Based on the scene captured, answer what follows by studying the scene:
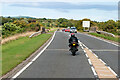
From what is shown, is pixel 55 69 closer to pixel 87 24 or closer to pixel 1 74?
pixel 1 74

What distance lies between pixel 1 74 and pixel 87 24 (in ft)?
236

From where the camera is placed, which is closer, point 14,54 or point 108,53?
point 14,54

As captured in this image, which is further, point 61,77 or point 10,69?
point 10,69

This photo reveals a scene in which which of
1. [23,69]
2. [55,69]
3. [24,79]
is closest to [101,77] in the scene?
Result: [55,69]

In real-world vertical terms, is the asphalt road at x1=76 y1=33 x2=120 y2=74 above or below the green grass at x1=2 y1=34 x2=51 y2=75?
below

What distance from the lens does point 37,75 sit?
852 centimetres

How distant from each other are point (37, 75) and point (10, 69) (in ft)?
5.34

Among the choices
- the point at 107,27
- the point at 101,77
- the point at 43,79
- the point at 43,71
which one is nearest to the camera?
the point at 43,79

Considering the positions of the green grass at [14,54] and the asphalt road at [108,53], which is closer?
the green grass at [14,54]

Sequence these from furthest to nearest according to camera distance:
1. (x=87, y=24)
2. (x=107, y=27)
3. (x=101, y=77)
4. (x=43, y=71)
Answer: (x=87, y=24), (x=107, y=27), (x=43, y=71), (x=101, y=77)

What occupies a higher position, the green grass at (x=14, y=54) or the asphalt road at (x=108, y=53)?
the green grass at (x=14, y=54)

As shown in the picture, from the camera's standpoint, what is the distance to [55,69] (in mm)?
9766

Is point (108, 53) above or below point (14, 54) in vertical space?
below

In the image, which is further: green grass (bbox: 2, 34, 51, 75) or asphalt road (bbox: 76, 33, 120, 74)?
asphalt road (bbox: 76, 33, 120, 74)
